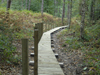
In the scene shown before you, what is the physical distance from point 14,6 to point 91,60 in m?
25.2

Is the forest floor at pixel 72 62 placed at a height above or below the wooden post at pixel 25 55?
below

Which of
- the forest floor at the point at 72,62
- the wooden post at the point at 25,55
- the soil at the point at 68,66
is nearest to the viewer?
the wooden post at the point at 25,55

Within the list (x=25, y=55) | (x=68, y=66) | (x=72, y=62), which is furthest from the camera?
(x=72, y=62)

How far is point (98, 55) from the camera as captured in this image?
6.84m

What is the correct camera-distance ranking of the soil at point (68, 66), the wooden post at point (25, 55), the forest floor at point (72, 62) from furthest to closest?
the forest floor at point (72, 62), the soil at point (68, 66), the wooden post at point (25, 55)

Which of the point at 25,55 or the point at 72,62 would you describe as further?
the point at 72,62

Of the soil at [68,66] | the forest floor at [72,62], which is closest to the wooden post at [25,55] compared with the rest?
the soil at [68,66]

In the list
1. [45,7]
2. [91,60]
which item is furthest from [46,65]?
[45,7]

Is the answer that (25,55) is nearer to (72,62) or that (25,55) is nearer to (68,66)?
(68,66)

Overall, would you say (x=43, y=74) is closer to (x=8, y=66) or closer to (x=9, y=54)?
(x=8, y=66)

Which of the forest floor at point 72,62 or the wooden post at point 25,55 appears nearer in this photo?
the wooden post at point 25,55

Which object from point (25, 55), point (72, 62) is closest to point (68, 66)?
point (72, 62)

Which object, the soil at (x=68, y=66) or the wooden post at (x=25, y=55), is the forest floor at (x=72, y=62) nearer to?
the soil at (x=68, y=66)

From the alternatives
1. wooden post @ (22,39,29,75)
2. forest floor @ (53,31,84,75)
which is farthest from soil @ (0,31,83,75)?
wooden post @ (22,39,29,75)
